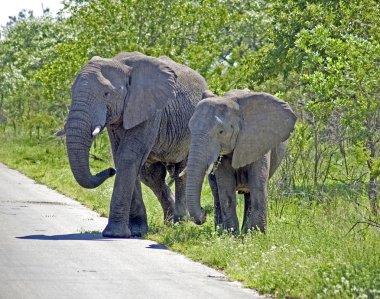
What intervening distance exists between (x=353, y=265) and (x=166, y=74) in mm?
5721

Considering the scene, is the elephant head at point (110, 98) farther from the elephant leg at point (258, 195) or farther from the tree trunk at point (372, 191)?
the tree trunk at point (372, 191)

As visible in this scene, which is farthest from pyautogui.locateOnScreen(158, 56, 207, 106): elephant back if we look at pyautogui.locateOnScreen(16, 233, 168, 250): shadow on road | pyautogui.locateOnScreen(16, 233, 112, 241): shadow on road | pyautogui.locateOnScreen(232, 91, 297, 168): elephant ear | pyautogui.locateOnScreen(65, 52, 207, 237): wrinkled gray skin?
pyautogui.locateOnScreen(16, 233, 112, 241): shadow on road

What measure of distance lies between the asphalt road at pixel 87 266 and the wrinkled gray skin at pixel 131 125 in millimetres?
709

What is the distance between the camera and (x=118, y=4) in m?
28.8

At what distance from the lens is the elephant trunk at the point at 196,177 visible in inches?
529

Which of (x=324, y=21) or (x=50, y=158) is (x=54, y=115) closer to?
(x=50, y=158)

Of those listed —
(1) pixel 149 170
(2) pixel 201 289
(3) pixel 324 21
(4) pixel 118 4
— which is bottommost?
(2) pixel 201 289

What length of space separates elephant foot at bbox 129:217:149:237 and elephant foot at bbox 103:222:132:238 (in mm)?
323

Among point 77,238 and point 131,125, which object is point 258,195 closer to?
point 131,125

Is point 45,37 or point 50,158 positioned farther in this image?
point 45,37

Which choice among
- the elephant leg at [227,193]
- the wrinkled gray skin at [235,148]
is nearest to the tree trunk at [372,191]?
the wrinkled gray skin at [235,148]

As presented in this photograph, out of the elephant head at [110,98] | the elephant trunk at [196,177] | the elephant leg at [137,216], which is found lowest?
the elephant leg at [137,216]

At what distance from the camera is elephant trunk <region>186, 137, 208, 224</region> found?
13.4 meters

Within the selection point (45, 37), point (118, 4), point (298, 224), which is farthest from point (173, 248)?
point (45, 37)
